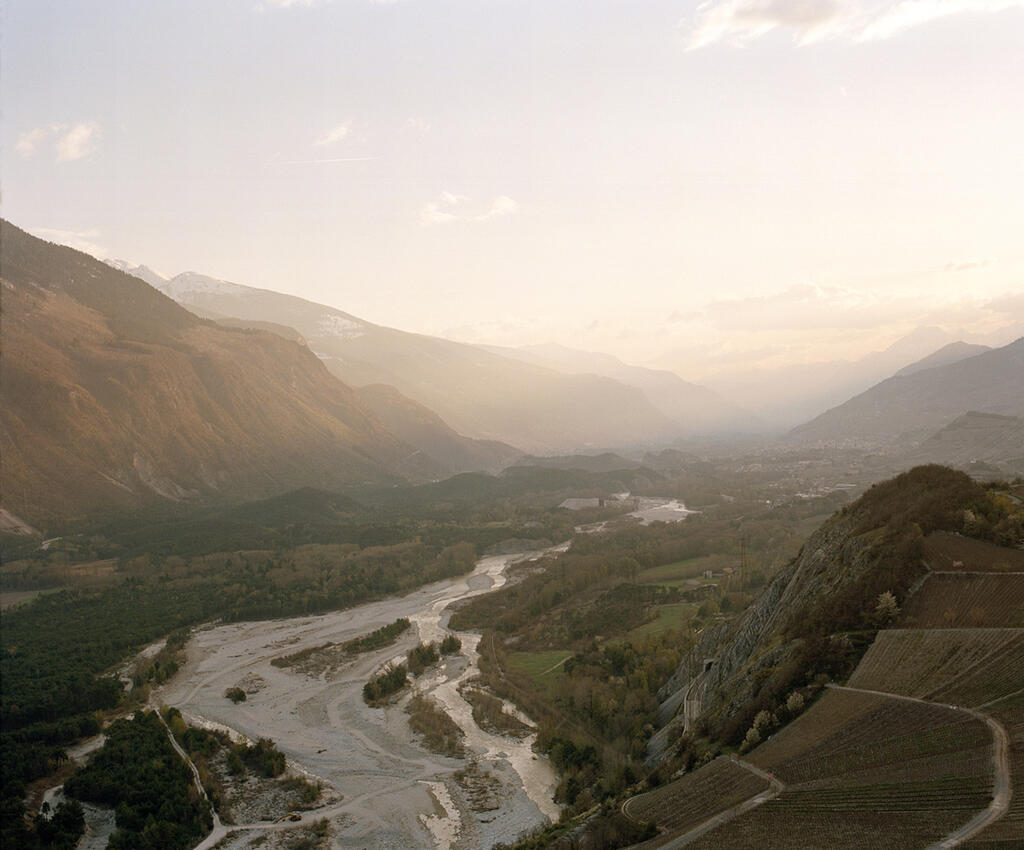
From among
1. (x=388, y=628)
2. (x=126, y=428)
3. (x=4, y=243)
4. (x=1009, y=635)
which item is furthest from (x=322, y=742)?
(x=4, y=243)

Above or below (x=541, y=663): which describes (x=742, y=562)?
above

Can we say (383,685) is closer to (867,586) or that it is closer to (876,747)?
(867,586)

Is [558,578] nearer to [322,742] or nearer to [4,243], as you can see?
[322,742]

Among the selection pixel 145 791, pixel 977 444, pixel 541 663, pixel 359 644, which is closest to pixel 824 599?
pixel 541 663

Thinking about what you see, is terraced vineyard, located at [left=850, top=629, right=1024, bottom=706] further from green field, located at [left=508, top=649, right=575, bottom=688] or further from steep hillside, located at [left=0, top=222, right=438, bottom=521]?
steep hillside, located at [left=0, top=222, right=438, bottom=521]

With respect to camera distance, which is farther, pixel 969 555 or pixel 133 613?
pixel 133 613

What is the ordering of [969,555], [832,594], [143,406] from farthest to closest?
1. [143,406]
2. [832,594]
3. [969,555]

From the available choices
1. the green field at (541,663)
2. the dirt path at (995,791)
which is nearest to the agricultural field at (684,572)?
the green field at (541,663)
